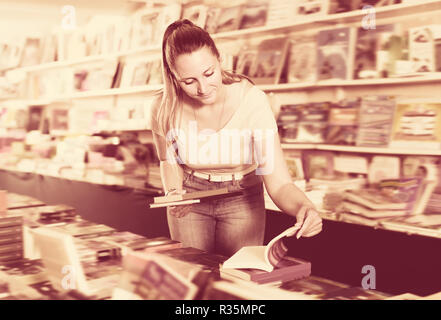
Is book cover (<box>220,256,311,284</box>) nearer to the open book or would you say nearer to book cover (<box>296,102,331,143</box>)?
the open book

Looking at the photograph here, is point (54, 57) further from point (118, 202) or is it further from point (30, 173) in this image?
point (118, 202)

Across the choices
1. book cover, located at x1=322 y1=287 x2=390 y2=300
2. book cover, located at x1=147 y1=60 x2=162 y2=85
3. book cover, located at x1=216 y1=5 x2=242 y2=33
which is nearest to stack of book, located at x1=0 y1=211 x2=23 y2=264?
book cover, located at x1=322 y1=287 x2=390 y2=300

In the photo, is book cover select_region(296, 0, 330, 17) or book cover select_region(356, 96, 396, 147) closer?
book cover select_region(356, 96, 396, 147)

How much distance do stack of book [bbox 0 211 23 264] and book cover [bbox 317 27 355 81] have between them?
2.13m

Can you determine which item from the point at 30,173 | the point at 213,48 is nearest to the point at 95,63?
the point at 30,173

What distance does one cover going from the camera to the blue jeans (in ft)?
7.11

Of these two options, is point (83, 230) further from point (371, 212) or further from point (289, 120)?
point (289, 120)

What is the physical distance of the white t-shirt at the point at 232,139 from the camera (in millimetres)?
2049

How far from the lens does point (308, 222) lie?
155cm

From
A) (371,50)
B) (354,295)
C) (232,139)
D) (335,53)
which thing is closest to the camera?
(354,295)

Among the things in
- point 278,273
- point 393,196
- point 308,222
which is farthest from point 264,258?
point 393,196

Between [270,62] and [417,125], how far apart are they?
1.14 m

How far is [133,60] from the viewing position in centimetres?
487
